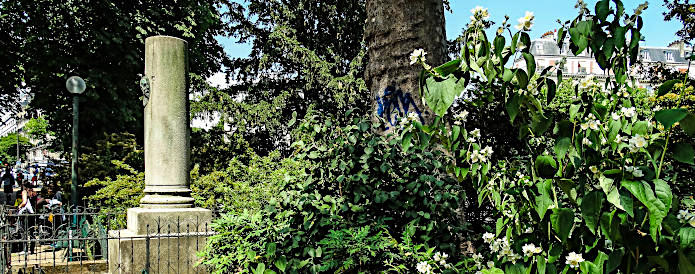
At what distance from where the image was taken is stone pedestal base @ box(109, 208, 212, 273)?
5.78 metres

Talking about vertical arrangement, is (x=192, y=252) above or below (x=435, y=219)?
below

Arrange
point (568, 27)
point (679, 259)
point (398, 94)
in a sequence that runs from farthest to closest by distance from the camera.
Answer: point (398, 94) < point (568, 27) < point (679, 259)

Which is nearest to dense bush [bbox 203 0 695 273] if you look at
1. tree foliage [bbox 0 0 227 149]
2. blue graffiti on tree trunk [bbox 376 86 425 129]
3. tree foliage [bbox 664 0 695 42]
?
blue graffiti on tree trunk [bbox 376 86 425 129]

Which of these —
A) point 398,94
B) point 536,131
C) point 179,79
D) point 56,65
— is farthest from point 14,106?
point 536,131

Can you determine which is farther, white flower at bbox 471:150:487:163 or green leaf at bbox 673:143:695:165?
white flower at bbox 471:150:487:163

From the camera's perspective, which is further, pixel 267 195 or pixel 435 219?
pixel 267 195

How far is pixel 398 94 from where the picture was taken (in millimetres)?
4395

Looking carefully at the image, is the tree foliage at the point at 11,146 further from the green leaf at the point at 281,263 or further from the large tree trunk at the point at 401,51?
the green leaf at the point at 281,263

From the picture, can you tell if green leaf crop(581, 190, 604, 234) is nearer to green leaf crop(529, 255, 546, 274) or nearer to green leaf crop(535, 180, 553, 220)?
green leaf crop(535, 180, 553, 220)

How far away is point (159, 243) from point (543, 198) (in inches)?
199

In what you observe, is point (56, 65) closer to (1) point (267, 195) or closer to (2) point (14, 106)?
(2) point (14, 106)

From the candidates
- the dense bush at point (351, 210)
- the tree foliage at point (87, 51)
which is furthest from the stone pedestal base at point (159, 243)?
the tree foliage at point (87, 51)

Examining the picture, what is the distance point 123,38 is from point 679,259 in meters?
15.1

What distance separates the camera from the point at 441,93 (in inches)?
64.7
